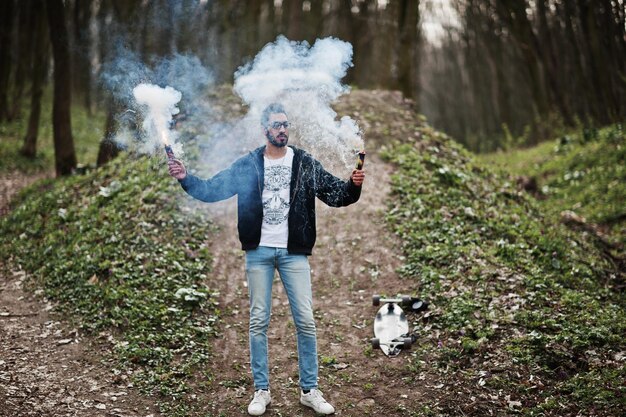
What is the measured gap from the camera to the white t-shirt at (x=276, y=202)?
4727mm

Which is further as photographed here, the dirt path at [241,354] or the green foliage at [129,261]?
the green foliage at [129,261]

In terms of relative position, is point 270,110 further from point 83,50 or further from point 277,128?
point 83,50

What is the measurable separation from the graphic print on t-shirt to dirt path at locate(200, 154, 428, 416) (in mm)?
1657

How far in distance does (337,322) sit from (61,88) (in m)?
8.38

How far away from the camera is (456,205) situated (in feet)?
29.9

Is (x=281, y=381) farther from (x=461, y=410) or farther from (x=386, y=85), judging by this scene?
(x=386, y=85)

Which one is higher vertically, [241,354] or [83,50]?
[83,50]

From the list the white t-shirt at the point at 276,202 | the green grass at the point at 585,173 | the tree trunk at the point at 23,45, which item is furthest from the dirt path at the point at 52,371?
the tree trunk at the point at 23,45

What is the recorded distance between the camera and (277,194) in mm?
4781

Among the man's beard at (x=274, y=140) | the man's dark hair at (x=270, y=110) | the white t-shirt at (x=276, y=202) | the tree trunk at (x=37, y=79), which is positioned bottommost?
the white t-shirt at (x=276, y=202)

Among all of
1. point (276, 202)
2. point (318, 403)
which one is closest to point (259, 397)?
point (318, 403)

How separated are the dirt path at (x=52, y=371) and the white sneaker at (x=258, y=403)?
92cm

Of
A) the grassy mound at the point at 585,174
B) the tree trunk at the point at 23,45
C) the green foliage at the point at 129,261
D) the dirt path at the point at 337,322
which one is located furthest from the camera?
the tree trunk at the point at 23,45

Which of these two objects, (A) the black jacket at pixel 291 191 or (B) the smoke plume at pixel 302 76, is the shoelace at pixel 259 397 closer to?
(A) the black jacket at pixel 291 191
